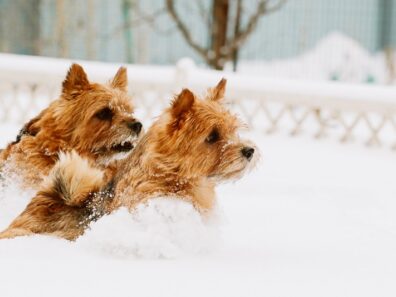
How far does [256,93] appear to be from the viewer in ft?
33.9

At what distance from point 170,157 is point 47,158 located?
1300 millimetres

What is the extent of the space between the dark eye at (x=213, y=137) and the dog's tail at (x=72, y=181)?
65 centimetres

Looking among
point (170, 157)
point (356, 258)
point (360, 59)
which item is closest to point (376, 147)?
point (356, 258)

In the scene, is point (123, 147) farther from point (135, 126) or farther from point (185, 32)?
point (185, 32)

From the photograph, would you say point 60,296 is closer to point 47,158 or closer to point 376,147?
point 47,158

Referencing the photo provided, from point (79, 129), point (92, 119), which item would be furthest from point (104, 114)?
point (79, 129)

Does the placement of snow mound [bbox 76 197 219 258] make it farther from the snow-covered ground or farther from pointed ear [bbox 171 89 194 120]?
pointed ear [bbox 171 89 194 120]

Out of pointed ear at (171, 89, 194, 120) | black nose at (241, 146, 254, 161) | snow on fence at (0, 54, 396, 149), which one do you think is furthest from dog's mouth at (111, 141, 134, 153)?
snow on fence at (0, 54, 396, 149)

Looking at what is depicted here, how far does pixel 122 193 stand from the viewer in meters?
3.51

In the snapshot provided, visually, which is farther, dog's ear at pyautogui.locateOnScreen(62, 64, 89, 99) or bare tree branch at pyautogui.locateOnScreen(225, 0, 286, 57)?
bare tree branch at pyautogui.locateOnScreen(225, 0, 286, 57)

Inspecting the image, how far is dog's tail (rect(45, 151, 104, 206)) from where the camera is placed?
359 centimetres

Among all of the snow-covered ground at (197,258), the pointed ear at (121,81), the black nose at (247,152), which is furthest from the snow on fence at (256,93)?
the black nose at (247,152)

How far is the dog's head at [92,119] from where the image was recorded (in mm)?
4410

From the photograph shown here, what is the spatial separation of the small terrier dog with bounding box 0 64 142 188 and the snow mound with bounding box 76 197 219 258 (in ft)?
3.33
